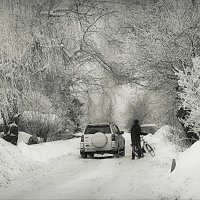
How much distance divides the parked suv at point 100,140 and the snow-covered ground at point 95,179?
2.60m

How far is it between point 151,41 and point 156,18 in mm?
1597

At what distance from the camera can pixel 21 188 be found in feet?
41.5

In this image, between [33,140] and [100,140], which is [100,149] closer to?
[100,140]

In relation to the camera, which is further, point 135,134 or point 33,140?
point 33,140

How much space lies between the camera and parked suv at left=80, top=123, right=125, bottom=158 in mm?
22766

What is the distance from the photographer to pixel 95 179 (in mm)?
14289

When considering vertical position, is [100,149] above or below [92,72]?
below

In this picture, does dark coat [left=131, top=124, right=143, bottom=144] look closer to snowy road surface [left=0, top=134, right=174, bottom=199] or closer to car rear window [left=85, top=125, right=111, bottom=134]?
car rear window [left=85, top=125, right=111, bottom=134]

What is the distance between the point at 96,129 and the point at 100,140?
4.18 ft

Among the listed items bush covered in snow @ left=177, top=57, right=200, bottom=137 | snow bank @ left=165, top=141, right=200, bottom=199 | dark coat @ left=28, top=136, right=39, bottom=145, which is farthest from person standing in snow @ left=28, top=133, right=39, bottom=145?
snow bank @ left=165, top=141, right=200, bottom=199

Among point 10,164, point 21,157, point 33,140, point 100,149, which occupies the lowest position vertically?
point 10,164

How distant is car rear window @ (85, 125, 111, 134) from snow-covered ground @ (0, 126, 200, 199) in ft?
11.3

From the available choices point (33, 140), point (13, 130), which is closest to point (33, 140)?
point (33, 140)

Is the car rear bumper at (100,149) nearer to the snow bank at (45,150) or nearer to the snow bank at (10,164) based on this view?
the snow bank at (45,150)
